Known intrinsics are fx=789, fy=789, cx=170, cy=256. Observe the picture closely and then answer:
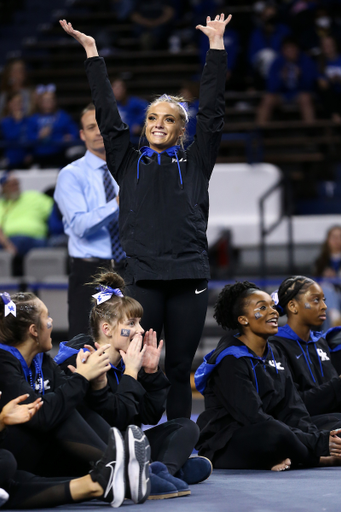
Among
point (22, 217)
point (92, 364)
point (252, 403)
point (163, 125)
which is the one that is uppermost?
point (22, 217)

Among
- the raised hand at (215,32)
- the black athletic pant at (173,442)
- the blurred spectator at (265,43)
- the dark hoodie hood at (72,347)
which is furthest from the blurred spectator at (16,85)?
the black athletic pant at (173,442)

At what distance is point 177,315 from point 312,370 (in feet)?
3.62

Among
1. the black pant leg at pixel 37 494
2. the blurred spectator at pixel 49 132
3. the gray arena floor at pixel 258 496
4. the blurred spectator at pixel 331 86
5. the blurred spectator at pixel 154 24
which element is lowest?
the gray arena floor at pixel 258 496

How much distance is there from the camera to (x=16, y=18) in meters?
13.0

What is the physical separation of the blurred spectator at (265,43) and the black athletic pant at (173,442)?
7504 millimetres

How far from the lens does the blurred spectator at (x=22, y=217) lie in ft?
26.5

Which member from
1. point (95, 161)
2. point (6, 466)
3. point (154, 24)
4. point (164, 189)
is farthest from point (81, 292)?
point (154, 24)

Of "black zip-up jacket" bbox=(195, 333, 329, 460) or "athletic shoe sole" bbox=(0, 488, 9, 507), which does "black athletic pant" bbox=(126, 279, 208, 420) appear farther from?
"athletic shoe sole" bbox=(0, 488, 9, 507)

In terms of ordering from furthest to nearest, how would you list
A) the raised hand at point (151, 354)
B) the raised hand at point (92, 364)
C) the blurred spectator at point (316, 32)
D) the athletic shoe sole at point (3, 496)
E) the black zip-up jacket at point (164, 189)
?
the blurred spectator at point (316, 32) < the black zip-up jacket at point (164, 189) < the raised hand at point (151, 354) < the raised hand at point (92, 364) < the athletic shoe sole at point (3, 496)

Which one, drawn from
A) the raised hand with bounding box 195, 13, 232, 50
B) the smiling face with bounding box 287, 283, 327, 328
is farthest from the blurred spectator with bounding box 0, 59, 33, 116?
the raised hand with bounding box 195, 13, 232, 50

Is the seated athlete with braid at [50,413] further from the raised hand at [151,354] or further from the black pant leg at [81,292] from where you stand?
the black pant leg at [81,292]

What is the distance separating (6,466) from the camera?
261cm

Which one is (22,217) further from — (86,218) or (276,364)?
(276,364)

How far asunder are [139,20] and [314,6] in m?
2.48
